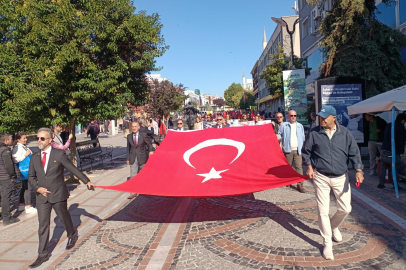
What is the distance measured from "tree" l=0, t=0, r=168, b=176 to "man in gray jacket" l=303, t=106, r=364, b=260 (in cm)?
671

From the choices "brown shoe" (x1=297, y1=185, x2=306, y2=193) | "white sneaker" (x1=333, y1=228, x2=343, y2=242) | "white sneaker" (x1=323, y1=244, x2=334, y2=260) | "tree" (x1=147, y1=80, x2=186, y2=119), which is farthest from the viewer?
"tree" (x1=147, y1=80, x2=186, y2=119)

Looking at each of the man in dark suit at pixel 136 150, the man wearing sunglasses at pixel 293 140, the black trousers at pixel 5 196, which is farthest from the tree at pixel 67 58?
the man wearing sunglasses at pixel 293 140

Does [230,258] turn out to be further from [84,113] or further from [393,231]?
[84,113]

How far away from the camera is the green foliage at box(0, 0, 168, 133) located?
28.0 ft

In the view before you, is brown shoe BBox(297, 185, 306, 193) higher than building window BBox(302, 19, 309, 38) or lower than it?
lower

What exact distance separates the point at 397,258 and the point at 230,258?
231cm

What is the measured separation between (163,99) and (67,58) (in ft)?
78.5

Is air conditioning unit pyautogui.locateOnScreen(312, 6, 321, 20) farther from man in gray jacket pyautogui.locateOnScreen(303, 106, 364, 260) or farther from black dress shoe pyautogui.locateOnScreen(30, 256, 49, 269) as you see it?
black dress shoe pyautogui.locateOnScreen(30, 256, 49, 269)

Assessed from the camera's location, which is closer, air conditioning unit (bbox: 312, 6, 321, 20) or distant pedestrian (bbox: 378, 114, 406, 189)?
distant pedestrian (bbox: 378, 114, 406, 189)

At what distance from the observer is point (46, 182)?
4.73 m

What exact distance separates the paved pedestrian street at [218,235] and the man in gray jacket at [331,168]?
541mm

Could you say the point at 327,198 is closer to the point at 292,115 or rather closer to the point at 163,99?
the point at 292,115

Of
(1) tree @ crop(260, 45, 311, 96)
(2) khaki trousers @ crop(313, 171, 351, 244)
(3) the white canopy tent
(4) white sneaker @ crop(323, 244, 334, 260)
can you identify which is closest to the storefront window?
(3) the white canopy tent

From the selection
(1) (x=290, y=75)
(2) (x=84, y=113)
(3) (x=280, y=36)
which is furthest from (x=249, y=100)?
(2) (x=84, y=113)
